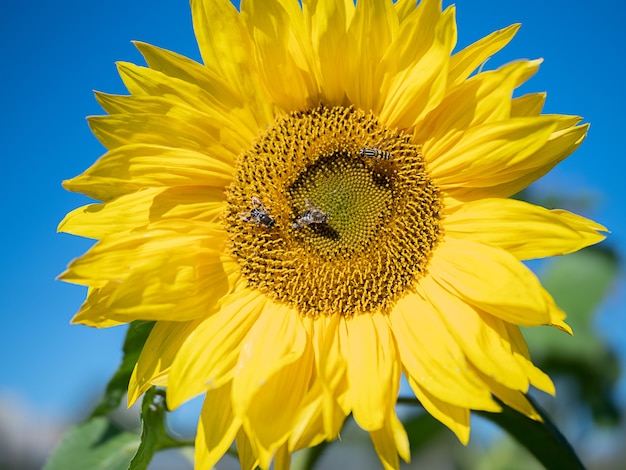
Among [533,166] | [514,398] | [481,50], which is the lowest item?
[514,398]

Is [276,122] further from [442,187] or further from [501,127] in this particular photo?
[501,127]

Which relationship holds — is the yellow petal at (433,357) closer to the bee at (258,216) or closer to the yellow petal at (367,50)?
the bee at (258,216)

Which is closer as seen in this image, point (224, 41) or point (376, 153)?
point (224, 41)

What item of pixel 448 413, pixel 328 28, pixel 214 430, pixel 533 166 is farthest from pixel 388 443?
pixel 328 28

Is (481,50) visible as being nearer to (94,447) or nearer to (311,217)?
(311,217)

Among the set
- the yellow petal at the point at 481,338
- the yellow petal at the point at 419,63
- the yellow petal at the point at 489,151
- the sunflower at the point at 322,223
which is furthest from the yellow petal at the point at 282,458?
the yellow petal at the point at 419,63

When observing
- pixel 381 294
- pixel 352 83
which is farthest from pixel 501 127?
pixel 381 294
